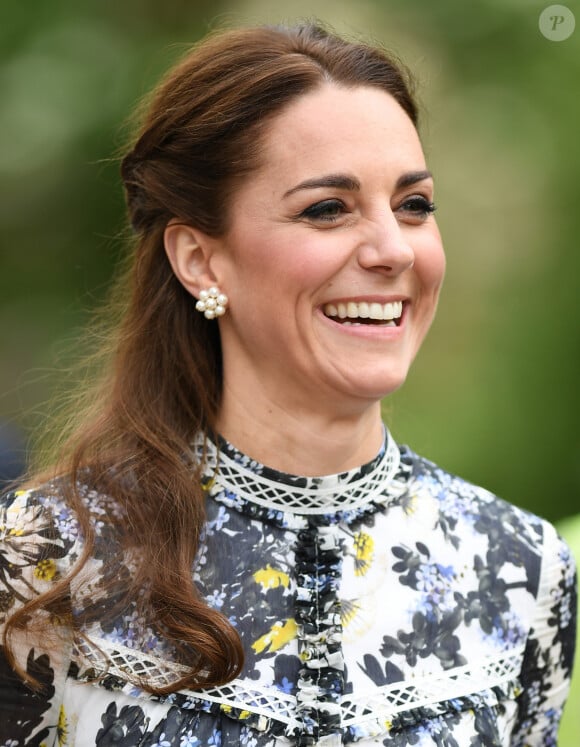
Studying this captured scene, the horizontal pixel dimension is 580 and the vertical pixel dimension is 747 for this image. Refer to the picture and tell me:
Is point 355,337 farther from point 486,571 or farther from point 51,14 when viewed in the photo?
point 51,14

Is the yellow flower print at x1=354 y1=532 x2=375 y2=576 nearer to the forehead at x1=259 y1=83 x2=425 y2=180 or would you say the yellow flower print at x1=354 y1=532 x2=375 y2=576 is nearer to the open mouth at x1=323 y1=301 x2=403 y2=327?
the open mouth at x1=323 y1=301 x2=403 y2=327

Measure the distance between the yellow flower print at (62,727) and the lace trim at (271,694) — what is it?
0.09 meters

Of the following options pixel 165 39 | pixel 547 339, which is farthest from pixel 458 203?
pixel 165 39

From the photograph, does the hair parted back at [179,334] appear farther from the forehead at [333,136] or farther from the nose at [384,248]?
the nose at [384,248]

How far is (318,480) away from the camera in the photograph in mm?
2213

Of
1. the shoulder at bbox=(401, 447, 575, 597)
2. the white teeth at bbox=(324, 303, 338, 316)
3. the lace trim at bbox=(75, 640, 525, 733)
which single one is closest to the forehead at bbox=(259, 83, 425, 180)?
the white teeth at bbox=(324, 303, 338, 316)

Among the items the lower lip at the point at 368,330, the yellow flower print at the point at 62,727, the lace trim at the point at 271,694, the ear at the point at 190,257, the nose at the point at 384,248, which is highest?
the nose at the point at 384,248

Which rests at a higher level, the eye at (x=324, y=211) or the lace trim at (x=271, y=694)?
the eye at (x=324, y=211)

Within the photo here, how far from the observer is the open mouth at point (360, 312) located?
211cm

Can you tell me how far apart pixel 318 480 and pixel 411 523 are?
0.22 m

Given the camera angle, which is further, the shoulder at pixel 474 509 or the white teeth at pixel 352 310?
the shoulder at pixel 474 509
